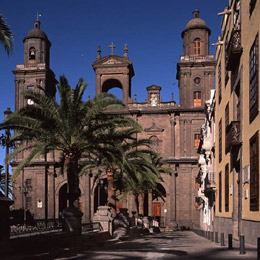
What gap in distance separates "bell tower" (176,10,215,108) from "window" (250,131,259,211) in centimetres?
4471

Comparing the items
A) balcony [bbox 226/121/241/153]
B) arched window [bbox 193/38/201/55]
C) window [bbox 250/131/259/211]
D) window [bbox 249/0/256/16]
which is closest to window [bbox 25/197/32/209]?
arched window [bbox 193/38/201/55]

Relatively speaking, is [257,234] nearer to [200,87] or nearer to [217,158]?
[217,158]

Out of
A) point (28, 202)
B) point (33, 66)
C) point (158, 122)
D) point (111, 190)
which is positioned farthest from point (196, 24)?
point (111, 190)

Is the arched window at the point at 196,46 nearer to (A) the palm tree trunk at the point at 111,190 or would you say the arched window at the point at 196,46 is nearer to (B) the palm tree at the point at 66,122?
A: (A) the palm tree trunk at the point at 111,190

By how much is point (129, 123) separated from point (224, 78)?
A: 860 cm

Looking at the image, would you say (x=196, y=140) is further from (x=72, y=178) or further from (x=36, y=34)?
(x=72, y=178)

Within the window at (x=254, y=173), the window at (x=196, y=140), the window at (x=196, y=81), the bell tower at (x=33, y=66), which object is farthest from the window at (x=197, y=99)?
the window at (x=254, y=173)

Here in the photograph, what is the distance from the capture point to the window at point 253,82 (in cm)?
1942

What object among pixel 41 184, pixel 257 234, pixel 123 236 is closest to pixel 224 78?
pixel 123 236

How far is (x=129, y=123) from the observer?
25844 mm

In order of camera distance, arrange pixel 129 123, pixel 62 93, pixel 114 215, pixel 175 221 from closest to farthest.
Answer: pixel 62 93 < pixel 129 123 < pixel 114 215 < pixel 175 221

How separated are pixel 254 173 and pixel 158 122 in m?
47.4

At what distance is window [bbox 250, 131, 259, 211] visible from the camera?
19.2 m

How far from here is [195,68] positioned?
65.4m
